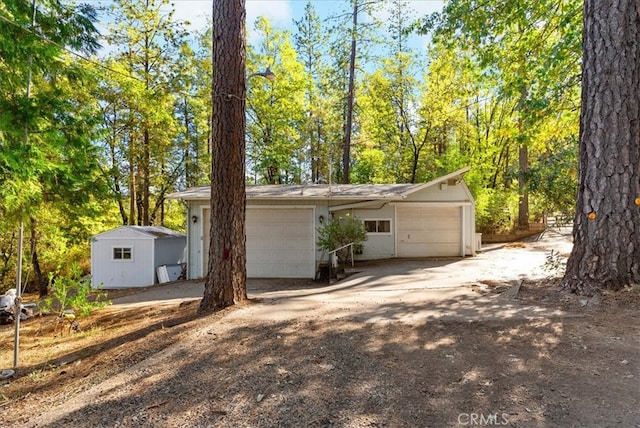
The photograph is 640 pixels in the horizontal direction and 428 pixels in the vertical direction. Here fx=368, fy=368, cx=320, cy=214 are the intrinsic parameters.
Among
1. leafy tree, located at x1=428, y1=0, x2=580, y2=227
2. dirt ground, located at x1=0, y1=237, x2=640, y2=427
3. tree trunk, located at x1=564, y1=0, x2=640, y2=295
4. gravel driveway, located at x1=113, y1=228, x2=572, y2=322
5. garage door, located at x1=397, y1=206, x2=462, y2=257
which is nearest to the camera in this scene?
dirt ground, located at x1=0, y1=237, x2=640, y2=427

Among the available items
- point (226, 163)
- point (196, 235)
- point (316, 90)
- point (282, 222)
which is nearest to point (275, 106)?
point (316, 90)

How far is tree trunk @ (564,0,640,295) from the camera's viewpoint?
4.63 m

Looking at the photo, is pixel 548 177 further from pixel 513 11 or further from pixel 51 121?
pixel 51 121

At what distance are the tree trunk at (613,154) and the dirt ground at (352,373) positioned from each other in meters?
0.41

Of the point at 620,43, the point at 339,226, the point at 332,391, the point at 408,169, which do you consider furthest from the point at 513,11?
the point at 408,169

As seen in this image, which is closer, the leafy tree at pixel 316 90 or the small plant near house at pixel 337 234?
the small plant near house at pixel 337 234

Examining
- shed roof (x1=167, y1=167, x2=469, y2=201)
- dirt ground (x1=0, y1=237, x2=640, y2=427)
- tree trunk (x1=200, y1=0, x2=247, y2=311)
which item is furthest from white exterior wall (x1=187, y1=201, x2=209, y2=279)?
dirt ground (x1=0, y1=237, x2=640, y2=427)

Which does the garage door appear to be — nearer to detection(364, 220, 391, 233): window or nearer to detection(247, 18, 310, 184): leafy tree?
detection(364, 220, 391, 233): window

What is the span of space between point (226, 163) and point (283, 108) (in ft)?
51.6

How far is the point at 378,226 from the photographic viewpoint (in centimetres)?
1362

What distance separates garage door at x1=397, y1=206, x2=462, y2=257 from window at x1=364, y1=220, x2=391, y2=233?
1.33ft

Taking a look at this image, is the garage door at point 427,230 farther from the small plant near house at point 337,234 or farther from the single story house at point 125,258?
the single story house at point 125,258

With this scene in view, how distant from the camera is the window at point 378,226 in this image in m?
13.6

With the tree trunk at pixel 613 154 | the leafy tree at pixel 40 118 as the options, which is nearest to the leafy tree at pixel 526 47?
the tree trunk at pixel 613 154
